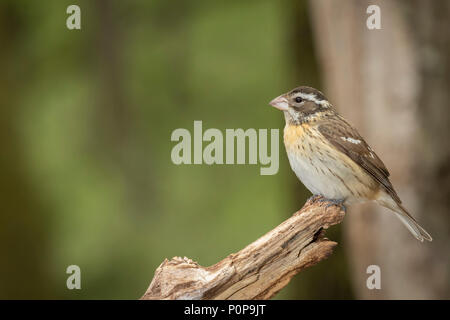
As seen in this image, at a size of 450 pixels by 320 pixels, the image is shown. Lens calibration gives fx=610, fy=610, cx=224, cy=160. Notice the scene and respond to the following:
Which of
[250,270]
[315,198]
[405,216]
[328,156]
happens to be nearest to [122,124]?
[328,156]

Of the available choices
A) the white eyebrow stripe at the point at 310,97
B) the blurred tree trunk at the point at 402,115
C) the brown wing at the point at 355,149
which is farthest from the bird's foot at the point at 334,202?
the blurred tree trunk at the point at 402,115

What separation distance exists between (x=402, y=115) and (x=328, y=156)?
1592 mm

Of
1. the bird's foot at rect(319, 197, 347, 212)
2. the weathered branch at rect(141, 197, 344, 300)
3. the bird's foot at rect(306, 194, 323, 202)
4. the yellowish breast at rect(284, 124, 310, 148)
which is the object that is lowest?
the weathered branch at rect(141, 197, 344, 300)

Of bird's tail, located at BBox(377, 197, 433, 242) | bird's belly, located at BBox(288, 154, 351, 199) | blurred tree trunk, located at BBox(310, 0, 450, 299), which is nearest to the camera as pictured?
bird's belly, located at BBox(288, 154, 351, 199)

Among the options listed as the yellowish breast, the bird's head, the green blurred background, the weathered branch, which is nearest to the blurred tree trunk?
the bird's head

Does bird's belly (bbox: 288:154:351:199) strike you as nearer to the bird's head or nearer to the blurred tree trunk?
the bird's head

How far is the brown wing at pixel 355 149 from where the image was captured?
5.36 m

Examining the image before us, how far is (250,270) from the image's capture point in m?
4.20

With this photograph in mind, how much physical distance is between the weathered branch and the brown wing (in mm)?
1151

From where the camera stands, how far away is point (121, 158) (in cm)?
932

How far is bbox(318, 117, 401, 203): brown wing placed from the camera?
5355 mm

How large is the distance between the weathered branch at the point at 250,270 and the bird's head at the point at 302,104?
1.31 meters

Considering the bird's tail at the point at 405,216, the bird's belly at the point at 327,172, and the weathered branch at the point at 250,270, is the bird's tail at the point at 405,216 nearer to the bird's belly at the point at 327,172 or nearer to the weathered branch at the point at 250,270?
the bird's belly at the point at 327,172

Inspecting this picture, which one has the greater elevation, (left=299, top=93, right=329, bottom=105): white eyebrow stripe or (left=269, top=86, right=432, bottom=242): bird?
(left=299, top=93, right=329, bottom=105): white eyebrow stripe
